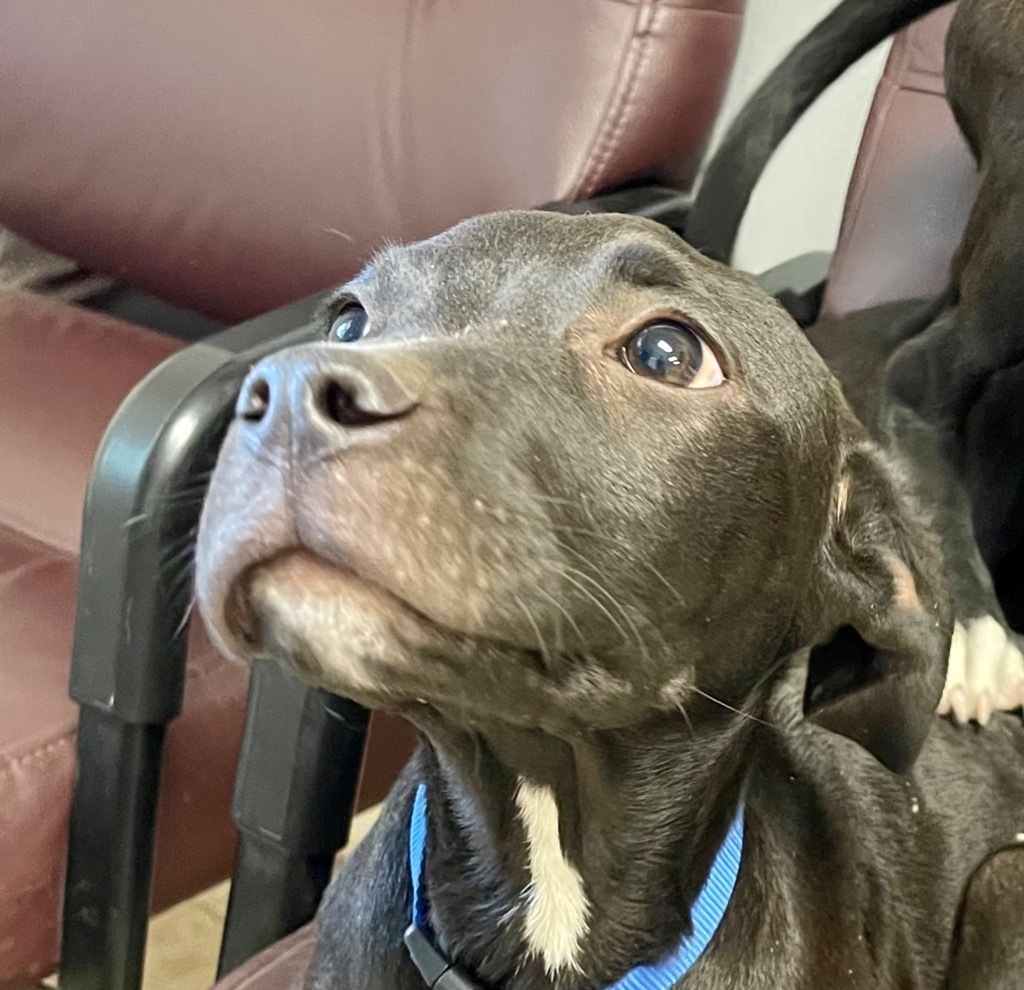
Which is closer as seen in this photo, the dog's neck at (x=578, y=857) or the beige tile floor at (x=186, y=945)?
the dog's neck at (x=578, y=857)

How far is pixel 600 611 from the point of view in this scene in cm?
95

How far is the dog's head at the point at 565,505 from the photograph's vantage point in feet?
2.71

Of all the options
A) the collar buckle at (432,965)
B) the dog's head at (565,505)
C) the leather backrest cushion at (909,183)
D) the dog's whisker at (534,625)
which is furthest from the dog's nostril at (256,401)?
the leather backrest cushion at (909,183)

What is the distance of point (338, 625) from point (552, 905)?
47cm

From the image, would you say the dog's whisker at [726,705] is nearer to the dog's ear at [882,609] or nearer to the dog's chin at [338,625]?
the dog's ear at [882,609]

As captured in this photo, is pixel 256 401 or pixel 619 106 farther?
pixel 619 106

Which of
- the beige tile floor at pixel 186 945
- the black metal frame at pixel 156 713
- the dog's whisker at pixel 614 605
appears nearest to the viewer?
the dog's whisker at pixel 614 605

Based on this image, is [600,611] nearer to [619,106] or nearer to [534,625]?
[534,625]

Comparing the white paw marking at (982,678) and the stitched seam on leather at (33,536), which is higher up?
the white paw marking at (982,678)

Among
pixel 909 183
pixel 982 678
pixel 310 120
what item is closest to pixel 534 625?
pixel 982 678

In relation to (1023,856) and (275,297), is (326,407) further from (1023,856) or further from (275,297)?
(275,297)

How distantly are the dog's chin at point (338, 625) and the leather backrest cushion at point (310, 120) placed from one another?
111 cm

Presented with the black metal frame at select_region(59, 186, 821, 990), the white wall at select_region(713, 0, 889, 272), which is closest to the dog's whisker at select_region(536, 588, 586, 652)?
the black metal frame at select_region(59, 186, 821, 990)

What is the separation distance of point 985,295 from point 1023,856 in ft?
2.33
